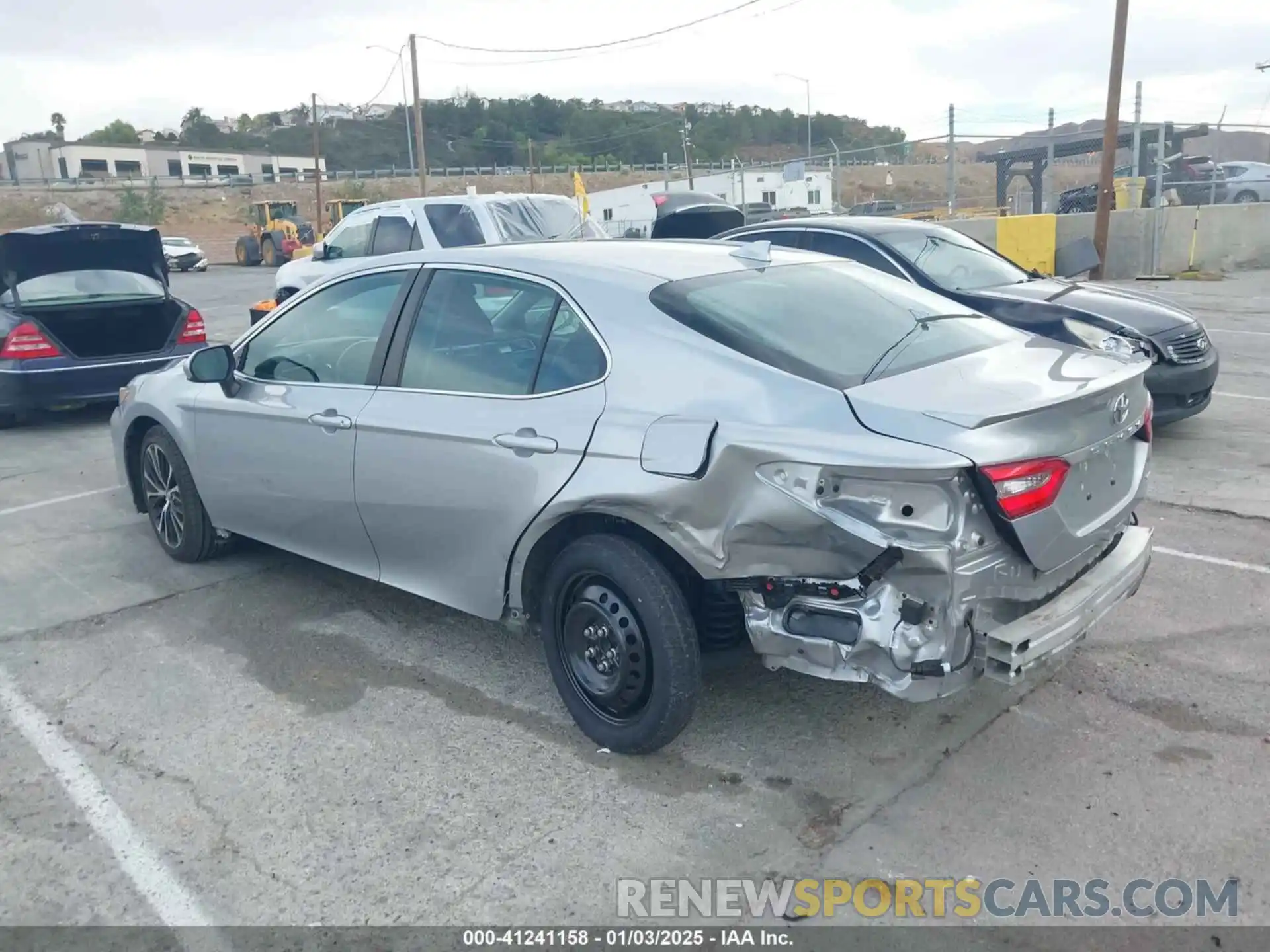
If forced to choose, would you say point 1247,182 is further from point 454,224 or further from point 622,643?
point 622,643

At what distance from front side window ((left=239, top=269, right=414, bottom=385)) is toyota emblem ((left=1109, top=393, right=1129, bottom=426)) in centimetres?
272

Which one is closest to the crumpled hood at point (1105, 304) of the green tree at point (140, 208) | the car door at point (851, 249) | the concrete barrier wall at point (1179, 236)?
the car door at point (851, 249)

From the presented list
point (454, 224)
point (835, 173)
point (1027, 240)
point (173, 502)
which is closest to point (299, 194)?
point (835, 173)

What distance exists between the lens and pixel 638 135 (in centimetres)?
10394

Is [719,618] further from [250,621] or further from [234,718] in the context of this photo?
[250,621]

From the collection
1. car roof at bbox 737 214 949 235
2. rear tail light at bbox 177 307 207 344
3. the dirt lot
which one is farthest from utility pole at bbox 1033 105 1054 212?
the dirt lot

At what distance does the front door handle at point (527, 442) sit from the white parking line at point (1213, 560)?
9.91ft

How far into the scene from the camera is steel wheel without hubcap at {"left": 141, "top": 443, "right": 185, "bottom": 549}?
562 cm

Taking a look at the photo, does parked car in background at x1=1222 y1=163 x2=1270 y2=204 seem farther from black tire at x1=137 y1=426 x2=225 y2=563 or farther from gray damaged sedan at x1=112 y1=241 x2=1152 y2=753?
black tire at x1=137 y1=426 x2=225 y2=563

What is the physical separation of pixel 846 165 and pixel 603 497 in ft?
72.4

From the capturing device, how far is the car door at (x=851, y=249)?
25.8 ft

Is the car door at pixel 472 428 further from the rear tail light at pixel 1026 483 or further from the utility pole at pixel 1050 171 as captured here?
the utility pole at pixel 1050 171

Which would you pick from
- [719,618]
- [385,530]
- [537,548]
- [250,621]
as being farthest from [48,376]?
[719,618]

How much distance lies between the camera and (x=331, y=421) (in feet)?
14.7
